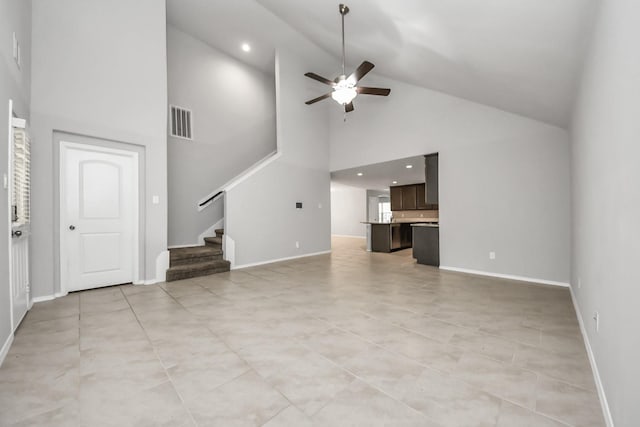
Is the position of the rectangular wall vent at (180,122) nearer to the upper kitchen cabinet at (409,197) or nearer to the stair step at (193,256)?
the stair step at (193,256)

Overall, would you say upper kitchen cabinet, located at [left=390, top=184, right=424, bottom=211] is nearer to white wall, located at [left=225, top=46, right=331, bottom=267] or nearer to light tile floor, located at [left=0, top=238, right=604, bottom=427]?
white wall, located at [left=225, top=46, right=331, bottom=267]

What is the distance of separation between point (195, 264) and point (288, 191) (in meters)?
2.58

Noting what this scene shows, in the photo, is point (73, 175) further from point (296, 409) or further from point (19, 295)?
point (296, 409)

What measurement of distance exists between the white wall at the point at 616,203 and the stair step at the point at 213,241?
5.45 m

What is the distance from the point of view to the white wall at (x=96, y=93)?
3369mm

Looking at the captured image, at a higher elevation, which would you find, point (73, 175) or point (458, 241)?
point (73, 175)

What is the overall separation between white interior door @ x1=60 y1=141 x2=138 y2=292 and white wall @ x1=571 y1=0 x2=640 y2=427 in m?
5.06

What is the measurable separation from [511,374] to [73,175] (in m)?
5.21

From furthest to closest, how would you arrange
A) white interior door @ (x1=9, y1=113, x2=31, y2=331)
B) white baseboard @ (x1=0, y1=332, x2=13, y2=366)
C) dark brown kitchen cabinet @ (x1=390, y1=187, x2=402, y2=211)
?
dark brown kitchen cabinet @ (x1=390, y1=187, x2=402, y2=211) < white interior door @ (x1=9, y1=113, x2=31, y2=331) < white baseboard @ (x1=0, y1=332, x2=13, y2=366)

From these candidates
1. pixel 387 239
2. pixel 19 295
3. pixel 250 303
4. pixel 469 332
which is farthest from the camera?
pixel 387 239

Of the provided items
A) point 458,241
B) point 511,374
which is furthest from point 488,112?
point 511,374

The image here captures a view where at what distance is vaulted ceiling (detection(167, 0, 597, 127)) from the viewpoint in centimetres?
203

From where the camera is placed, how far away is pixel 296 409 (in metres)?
1.49

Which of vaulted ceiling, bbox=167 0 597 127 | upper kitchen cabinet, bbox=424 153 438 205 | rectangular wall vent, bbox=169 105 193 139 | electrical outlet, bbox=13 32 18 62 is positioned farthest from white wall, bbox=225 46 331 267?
electrical outlet, bbox=13 32 18 62
